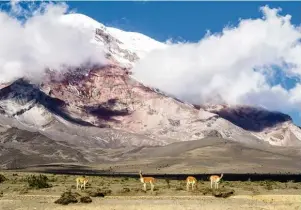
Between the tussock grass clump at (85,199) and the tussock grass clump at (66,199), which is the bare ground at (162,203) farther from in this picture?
the tussock grass clump at (66,199)

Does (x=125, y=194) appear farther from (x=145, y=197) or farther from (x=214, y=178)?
(x=214, y=178)

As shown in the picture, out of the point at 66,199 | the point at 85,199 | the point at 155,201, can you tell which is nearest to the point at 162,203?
the point at 155,201

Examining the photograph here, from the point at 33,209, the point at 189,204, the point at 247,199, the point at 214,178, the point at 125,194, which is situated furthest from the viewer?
the point at 214,178

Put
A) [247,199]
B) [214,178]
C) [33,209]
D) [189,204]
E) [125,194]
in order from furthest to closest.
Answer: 1. [214,178]
2. [125,194]
3. [247,199]
4. [189,204]
5. [33,209]

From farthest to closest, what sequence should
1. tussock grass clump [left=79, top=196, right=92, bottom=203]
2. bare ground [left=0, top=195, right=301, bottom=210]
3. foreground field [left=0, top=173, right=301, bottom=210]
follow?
tussock grass clump [left=79, top=196, right=92, bottom=203] → foreground field [left=0, top=173, right=301, bottom=210] → bare ground [left=0, top=195, right=301, bottom=210]

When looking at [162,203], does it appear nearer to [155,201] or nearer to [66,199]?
[155,201]

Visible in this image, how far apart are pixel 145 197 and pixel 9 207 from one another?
38.0 feet

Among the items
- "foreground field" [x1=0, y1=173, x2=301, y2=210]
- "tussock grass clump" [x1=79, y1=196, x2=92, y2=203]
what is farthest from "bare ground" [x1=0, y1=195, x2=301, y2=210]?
"tussock grass clump" [x1=79, y1=196, x2=92, y2=203]

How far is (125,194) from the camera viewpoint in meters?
50.1

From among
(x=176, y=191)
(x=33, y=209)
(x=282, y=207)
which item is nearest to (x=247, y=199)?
(x=282, y=207)

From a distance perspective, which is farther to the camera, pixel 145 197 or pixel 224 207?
pixel 145 197

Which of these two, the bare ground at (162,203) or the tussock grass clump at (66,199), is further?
the tussock grass clump at (66,199)

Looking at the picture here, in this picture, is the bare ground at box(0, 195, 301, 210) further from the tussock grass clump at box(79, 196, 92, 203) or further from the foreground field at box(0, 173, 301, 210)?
the tussock grass clump at box(79, 196, 92, 203)

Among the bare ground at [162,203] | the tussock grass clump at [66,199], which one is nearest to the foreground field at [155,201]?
the bare ground at [162,203]
